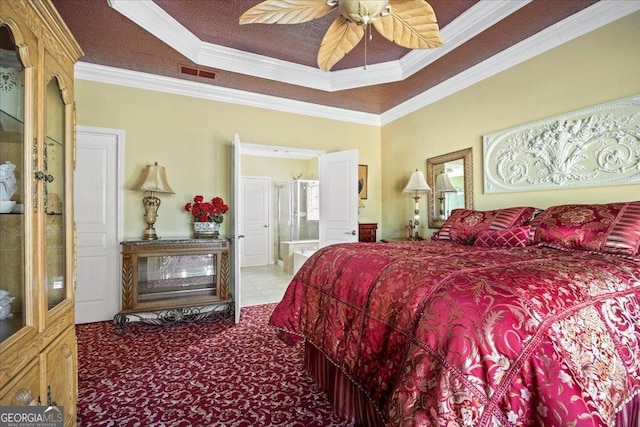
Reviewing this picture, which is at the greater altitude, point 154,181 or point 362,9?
point 362,9

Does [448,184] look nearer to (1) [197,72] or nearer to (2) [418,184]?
(2) [418,184]

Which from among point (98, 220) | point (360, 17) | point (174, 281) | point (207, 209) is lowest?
point (174, 281)

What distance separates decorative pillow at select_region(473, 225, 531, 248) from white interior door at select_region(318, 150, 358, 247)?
69.9 inches

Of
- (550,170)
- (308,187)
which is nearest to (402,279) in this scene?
(550,170)

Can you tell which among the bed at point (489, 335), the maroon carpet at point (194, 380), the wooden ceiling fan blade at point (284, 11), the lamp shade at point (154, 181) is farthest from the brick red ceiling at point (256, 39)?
the maroon carpet at point (194, 380)

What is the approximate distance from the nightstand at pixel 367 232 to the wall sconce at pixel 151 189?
2546 millimetres

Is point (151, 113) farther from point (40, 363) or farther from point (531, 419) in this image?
point (531, 419)

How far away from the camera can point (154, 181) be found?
307 centimetres

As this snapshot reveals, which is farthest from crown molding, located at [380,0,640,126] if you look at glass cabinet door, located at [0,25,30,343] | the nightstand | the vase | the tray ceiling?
glass cabinet door, located at [0,25,30,343]

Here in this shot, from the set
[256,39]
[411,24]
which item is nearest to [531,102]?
[411,24]

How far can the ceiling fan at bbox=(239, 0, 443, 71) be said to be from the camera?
5.24ft

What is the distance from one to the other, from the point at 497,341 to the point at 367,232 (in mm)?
3523

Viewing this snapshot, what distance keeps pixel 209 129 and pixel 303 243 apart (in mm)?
2978

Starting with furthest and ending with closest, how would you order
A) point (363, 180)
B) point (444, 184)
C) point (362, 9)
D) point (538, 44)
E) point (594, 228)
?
point (363, 180), point (444, 184), point (538, 44), point (594, 228), point (362, 9)
